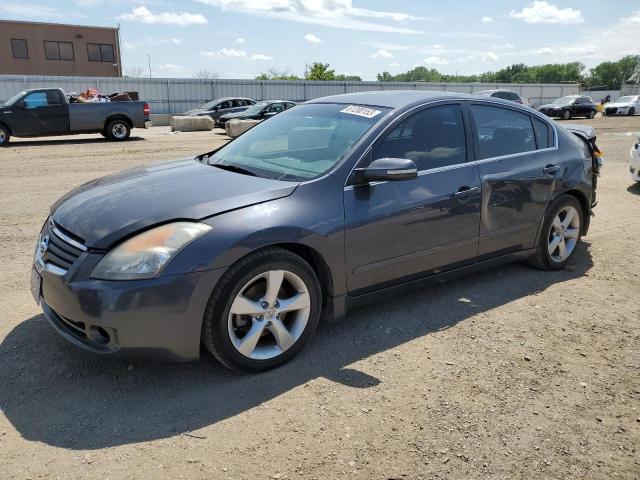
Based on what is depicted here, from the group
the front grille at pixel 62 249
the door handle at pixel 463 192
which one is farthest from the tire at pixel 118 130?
the door handle at pixel 463 192

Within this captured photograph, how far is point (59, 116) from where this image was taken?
16188mm

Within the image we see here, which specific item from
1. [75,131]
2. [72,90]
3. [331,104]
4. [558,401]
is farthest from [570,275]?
[72,90]

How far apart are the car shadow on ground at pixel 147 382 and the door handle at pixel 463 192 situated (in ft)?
2.91

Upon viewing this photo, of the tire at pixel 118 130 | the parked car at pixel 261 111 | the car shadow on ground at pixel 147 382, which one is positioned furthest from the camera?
the parked car at pixel 261 111

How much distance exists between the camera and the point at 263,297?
125 inches

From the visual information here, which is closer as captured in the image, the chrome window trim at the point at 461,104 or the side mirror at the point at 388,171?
the side mirror at the point at 388,171

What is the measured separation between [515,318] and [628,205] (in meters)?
5.14

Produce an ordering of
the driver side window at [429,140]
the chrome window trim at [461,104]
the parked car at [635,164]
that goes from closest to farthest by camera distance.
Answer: the chrome window trim at [461,104] → the driver side window at [429,140] → the parked car at [635,164]

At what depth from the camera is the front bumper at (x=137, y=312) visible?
109 inches

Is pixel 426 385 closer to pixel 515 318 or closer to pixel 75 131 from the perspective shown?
pixel 515 318

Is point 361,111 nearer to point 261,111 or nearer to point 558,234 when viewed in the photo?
point 558,234

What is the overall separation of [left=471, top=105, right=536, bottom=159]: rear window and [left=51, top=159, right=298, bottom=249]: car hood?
6.03 feet

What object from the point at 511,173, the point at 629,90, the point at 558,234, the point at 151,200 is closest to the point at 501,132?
the point at 511,173

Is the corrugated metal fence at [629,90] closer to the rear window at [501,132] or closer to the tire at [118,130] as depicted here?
the tire at [118,130]
